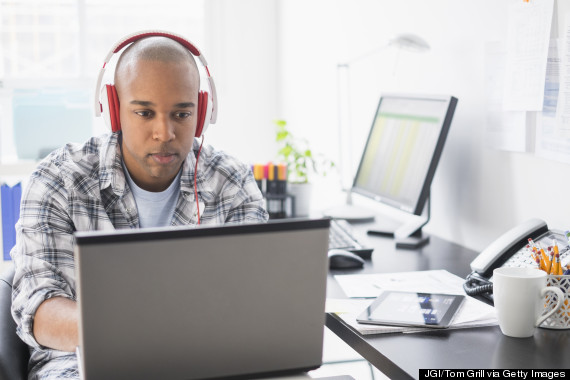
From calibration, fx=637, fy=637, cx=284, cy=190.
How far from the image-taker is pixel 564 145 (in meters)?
1.39

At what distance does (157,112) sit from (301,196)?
0.92 metres

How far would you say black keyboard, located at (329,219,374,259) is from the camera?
163 cm

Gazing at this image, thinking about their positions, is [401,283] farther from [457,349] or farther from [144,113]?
[144,113]

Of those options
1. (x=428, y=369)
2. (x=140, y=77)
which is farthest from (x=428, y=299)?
(x=140, y=77)

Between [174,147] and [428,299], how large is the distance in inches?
25.0

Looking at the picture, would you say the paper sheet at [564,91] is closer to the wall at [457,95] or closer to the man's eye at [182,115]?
the wall at [457,95]

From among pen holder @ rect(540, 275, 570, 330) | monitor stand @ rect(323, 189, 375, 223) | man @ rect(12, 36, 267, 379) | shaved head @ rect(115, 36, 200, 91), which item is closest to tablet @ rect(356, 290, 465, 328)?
pen holder @ rect(540, 275, 570, 330)

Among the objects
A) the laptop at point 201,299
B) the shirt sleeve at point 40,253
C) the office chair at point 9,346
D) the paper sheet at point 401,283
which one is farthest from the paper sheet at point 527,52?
the office chair at point 9,346

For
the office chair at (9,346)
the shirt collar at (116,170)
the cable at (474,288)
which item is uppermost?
the shirt collar at (116,170)

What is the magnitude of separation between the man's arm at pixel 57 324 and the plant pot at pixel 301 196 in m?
1.14

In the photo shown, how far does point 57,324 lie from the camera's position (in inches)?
45.0

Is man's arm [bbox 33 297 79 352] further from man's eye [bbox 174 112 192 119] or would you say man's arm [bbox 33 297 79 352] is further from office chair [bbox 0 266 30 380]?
man's eye [bbox 174 112 192 119]

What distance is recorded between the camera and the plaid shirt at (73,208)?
48.6 inches

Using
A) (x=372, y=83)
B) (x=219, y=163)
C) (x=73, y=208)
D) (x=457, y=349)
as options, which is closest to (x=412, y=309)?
(x=457, y=349)
